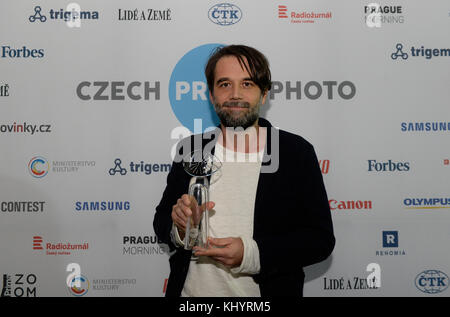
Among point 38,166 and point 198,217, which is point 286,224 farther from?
point 38,166

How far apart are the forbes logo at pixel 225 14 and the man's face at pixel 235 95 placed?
A: 0.67 m

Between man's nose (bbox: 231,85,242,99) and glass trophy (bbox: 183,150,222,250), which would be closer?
glass trophy (bbox: 183,150,222,250)

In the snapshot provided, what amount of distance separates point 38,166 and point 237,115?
135 cm

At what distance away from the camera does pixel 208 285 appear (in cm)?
132

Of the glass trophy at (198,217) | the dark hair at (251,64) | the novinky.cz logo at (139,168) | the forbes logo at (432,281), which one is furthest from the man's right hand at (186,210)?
the forbes logo at (432,281)

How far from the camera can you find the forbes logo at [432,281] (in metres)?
2.08

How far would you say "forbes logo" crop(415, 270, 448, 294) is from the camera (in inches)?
82.0

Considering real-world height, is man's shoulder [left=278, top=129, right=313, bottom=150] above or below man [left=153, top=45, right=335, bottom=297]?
above

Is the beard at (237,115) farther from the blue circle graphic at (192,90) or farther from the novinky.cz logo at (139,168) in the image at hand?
the novinky.cz logo at (139,168)

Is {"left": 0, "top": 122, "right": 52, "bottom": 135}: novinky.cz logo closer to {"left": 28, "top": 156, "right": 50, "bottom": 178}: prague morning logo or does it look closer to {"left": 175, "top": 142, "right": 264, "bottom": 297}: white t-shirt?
{"left": 28, "top": 156, "right": 50, "bottom": 178}: prague morning logo

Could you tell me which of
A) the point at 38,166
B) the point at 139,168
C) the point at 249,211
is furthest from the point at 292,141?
the point at 38,166

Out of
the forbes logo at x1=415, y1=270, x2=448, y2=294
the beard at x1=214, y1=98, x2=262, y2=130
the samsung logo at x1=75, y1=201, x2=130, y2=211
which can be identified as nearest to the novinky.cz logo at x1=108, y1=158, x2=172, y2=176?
the samsung logo at x1=75, y1=201, x2=130, y2=211

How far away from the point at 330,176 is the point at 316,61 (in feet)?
2.35

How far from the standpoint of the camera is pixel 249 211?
4.53 feet
